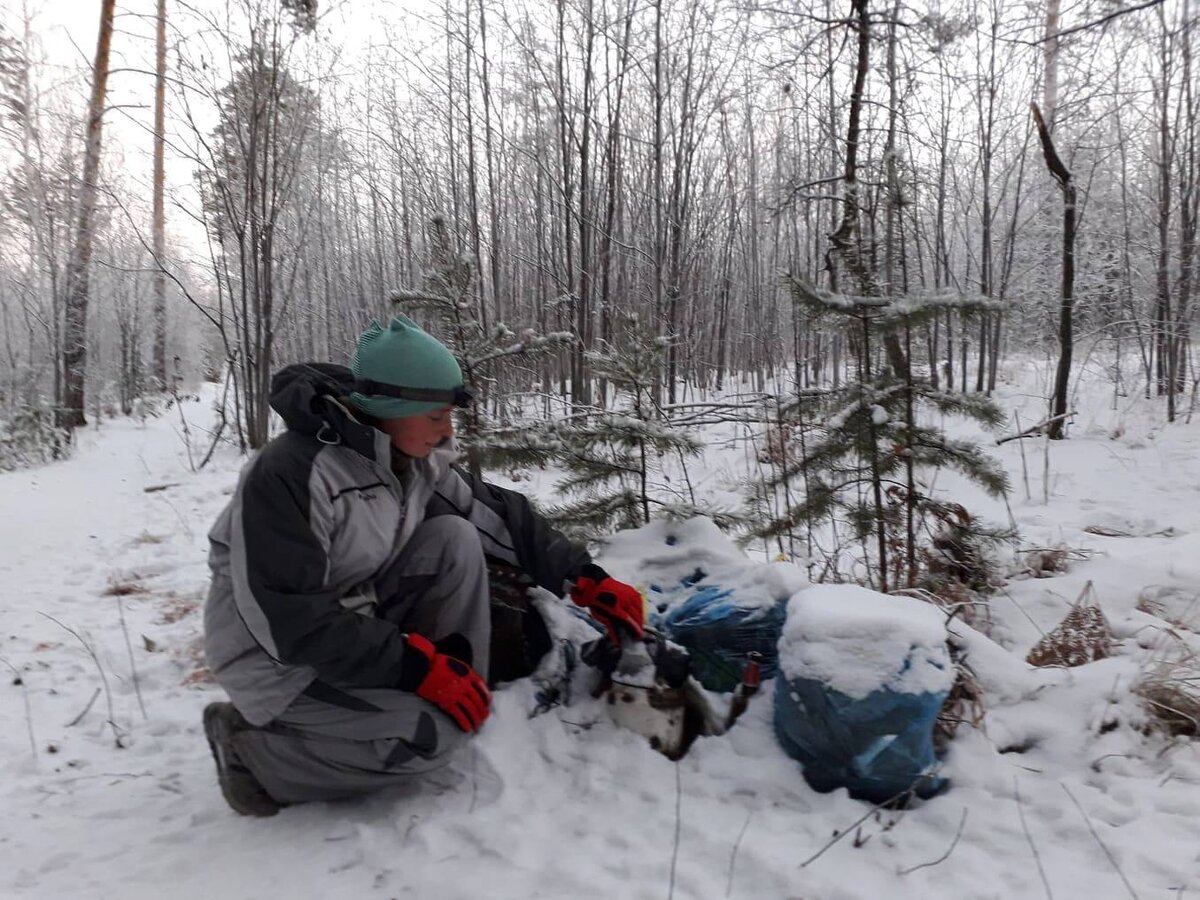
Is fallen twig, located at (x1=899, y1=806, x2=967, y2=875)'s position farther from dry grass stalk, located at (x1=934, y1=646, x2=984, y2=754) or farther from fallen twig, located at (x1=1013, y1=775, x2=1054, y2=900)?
dry grass stalk, located at (x1=934, y1=646, x2=984, y2=754)

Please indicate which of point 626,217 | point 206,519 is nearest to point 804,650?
point 206,519

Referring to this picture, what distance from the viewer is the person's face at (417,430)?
1.98m

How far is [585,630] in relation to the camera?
100 inches

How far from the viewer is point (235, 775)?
6.19 ft

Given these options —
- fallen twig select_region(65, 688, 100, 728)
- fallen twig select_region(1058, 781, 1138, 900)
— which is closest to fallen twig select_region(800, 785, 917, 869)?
fallen twig select_region(1058, 781, 1138, 900)

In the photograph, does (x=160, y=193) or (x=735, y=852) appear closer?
(x=735, y=852)

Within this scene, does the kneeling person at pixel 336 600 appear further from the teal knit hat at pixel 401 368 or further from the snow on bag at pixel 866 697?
the snow on bag at pixel 866 697

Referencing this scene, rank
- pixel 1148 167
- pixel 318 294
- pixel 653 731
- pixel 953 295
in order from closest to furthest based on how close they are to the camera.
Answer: pixel 653 731
pixel 953 295
pixel 1148 167
pixel 318 294

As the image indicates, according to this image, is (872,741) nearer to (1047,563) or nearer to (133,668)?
(1047,563)

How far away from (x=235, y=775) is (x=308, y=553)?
70 cm

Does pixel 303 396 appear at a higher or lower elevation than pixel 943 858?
higher

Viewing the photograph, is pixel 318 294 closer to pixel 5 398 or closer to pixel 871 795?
pixel 5 398

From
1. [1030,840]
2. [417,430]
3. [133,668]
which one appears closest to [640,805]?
[1030,840]

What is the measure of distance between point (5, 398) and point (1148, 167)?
21.5 meters
